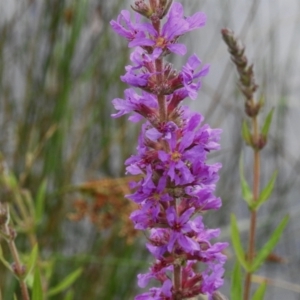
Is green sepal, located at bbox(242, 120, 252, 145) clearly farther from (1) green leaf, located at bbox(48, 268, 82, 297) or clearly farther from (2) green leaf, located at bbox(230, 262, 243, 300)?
(1) green leaf, located at bbox(48, 268, 82, 297)

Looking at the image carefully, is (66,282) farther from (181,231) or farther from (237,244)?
(181,231)

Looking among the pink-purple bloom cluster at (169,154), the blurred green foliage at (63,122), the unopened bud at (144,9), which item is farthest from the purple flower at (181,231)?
the blurred green foliage at (63,122)

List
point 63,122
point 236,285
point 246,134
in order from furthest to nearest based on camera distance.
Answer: point 63,122, point 246,134, point 236,285

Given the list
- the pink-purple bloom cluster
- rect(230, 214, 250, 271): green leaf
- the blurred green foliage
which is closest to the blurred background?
the blurred green foliage

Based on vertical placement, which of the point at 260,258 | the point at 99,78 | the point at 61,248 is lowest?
the point at 61,248

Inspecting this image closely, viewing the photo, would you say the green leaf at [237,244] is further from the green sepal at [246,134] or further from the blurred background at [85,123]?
the blurred background at [85,123]

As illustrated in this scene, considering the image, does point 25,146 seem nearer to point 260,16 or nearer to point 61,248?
point 61,248

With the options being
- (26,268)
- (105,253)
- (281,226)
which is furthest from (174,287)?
(105,253)

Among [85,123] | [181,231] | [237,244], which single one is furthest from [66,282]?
[85,123]
